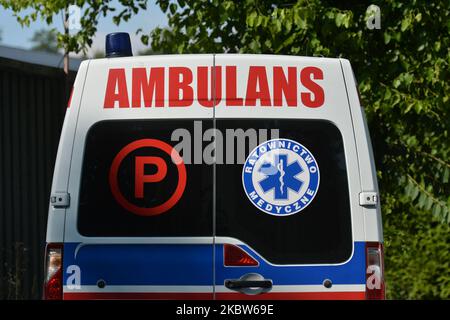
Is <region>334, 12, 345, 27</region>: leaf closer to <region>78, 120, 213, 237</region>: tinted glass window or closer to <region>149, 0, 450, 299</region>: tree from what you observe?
<region>149, 0, 450, 299</region>: tree

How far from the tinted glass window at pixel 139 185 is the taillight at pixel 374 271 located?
88cm

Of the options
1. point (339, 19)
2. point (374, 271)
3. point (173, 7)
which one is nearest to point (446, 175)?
point (339, 19)

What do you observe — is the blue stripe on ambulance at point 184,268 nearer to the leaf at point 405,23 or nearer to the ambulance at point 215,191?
the ambulance at point 215,191

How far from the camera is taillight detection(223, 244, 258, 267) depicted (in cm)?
529

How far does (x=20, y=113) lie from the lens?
441 inches

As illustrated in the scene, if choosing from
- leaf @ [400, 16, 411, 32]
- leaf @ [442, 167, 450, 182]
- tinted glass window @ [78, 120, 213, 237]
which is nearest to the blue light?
tinted glass window @ [78, 120, 213, 237]

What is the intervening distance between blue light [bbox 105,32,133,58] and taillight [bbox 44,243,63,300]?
127 cm

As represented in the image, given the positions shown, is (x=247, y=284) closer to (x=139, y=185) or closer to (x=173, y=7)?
(x=139, y=185)

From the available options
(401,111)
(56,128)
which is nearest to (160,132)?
(401,111)

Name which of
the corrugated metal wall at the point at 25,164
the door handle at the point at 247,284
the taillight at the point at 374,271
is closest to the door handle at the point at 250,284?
the door handle at the point at 247,284

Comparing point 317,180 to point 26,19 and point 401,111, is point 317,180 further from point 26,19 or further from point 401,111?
point 26,19

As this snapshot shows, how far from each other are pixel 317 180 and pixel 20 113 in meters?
6.56

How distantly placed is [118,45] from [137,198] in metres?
1.10

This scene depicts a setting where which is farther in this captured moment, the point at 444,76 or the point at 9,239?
the point at 9,239
